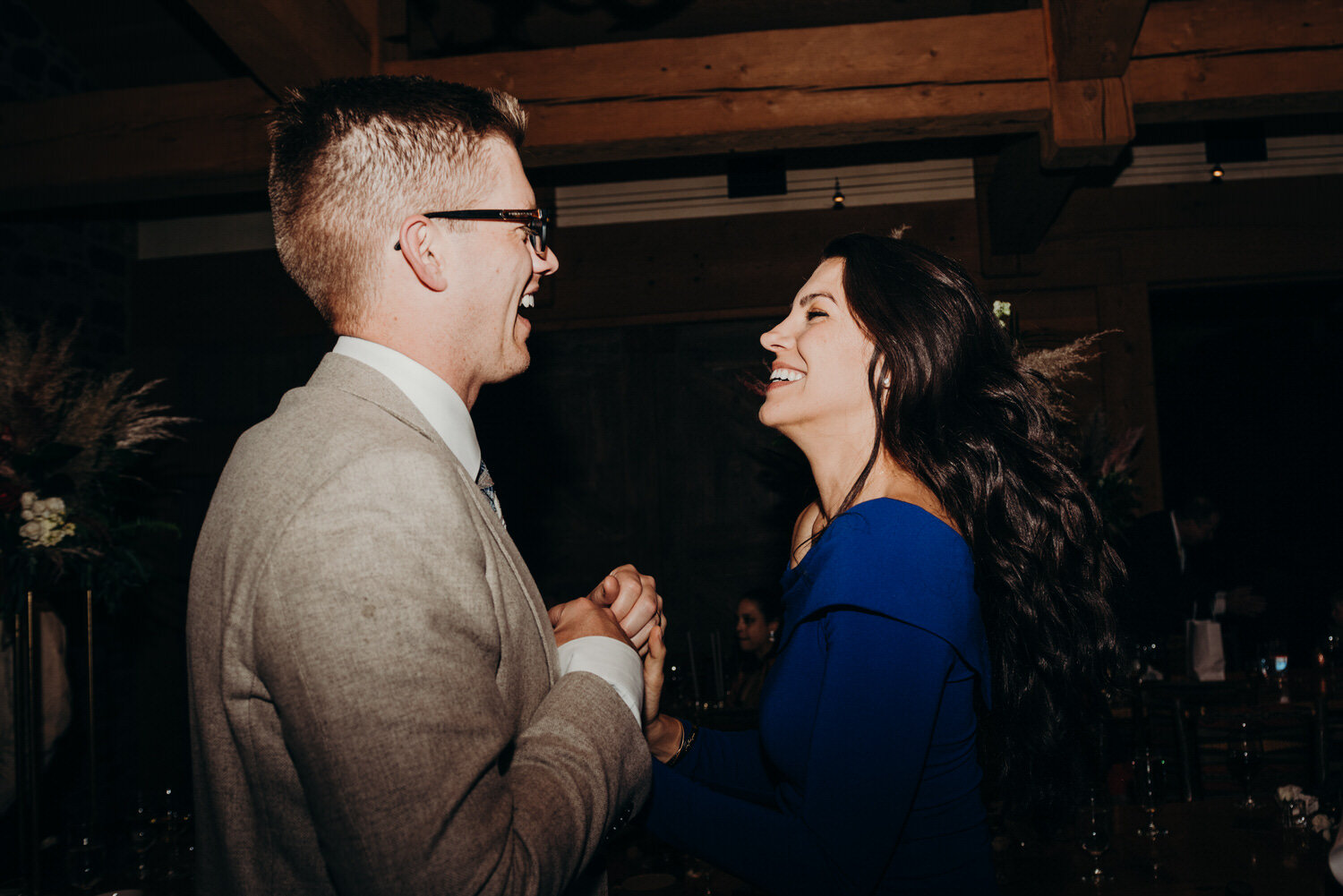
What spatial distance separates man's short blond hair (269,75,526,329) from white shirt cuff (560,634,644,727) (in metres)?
0.52

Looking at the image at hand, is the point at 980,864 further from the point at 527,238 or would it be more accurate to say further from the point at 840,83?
the point at 840,83

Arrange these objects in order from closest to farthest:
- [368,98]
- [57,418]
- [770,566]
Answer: [368,98], [57,418], [770,566]

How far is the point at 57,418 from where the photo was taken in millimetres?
3197

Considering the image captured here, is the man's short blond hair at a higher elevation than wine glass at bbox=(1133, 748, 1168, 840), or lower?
higher

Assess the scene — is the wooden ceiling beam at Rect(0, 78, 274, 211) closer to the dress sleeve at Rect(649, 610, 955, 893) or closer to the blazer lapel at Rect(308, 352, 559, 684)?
the blazer lapel at Rect(308, 352, 559, 684)

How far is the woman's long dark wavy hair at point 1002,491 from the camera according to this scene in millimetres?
1548

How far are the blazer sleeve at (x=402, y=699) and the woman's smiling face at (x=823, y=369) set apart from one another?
938 millimetres

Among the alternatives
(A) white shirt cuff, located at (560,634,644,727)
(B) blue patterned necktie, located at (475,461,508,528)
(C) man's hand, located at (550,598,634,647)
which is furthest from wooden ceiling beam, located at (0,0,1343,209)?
(A) white shirt cuff, located at (560,634,644,727)

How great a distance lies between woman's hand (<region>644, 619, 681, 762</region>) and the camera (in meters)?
1.39

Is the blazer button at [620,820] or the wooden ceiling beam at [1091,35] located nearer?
the blazer button at [620,820]

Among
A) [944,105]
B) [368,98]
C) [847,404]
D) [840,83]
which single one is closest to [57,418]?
[368,98]

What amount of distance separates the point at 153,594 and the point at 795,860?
6177mm

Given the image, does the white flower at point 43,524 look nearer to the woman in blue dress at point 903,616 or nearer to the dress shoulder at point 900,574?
the woman in blue dress at point 903,616

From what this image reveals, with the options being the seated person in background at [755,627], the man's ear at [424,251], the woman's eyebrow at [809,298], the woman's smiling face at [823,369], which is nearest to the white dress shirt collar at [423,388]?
the man's ear at [424,251]
